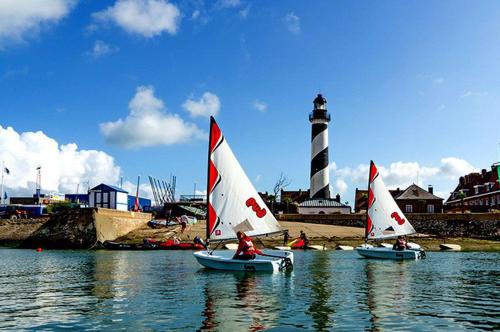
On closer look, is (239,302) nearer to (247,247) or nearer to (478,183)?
(247,247)

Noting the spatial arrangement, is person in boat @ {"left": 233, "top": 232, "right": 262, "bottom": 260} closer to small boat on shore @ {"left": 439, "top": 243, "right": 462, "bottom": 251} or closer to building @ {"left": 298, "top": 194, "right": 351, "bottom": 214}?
small boat on shore @ {"left": 439, "top": 243, "right": 462, "bottom": 251}

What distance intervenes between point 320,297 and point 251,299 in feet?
9.57

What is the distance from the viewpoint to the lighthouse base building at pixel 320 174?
278 ft

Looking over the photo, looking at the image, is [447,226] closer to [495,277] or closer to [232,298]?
[495,277]

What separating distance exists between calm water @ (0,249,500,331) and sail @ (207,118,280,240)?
9.01ft

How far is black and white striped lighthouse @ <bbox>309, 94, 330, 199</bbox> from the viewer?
87.5 m

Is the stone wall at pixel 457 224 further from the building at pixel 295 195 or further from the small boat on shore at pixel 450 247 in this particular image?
the building at pixel 295 195

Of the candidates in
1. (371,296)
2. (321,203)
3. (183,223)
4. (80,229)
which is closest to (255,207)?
(371,296)

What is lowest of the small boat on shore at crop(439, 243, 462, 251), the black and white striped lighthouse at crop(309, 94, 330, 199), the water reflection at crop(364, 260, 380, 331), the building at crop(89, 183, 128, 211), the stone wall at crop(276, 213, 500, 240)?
the small boat on shore at crop(439, 243, 462, 251)

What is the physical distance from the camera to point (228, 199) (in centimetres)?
2925

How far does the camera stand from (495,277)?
2828 centimetres

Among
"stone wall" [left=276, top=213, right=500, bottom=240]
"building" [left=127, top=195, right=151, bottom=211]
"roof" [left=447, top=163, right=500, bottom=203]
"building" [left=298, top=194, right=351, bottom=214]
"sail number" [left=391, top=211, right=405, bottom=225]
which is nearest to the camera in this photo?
"sail number" [left=391, top=211, right=405, bottom=225]

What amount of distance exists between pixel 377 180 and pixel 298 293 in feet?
89.8

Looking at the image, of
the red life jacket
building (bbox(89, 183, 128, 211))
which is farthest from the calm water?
building (bbox(89, 183, 128, 211))
